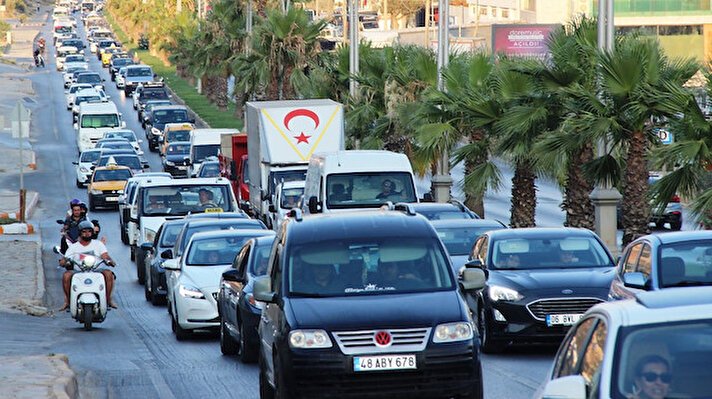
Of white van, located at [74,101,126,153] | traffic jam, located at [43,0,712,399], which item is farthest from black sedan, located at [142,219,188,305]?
white van, located at [74,101,126,153]

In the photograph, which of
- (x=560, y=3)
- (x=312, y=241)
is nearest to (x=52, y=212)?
(x=312, y=241)

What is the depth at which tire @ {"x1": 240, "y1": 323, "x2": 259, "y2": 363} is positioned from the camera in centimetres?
1491

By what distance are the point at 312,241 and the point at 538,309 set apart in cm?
451

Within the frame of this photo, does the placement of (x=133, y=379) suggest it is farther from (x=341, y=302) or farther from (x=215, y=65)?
(x=215, y=65)

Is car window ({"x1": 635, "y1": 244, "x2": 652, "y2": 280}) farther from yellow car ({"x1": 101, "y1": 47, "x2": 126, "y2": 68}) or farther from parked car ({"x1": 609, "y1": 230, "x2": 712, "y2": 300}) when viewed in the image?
yellow car ({"x1": 101, "y1": 47, "x2": 126, "y2": 68})

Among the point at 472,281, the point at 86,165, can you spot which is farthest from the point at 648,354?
the point at 86,165

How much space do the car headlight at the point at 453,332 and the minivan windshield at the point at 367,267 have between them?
2.00 ft

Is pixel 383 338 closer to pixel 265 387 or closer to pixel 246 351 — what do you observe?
pixel 265 387

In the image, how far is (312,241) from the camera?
11227 millimetres

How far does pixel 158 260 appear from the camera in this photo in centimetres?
2270

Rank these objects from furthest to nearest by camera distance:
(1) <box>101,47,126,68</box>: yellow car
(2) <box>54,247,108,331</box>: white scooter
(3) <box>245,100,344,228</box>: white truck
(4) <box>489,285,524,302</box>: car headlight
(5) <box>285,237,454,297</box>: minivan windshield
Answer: (1) <box>101,47,126,68</box>: yellow car, (3) <box>245,100,344,228</box>: white truck, (2) <box>54,247,108,331</box>: white scooter, (4) <box>489,285,524,302</box>: car headlight, (5) <box>285,237,454,297</box>: minivan windshield

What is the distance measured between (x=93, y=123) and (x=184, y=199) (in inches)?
1417

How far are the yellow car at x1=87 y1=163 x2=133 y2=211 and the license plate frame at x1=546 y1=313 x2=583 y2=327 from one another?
3170cm

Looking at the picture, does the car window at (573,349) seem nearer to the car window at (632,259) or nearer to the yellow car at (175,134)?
the car window at (632,259)
